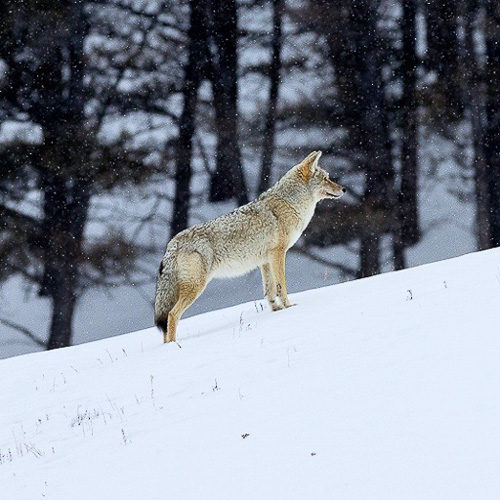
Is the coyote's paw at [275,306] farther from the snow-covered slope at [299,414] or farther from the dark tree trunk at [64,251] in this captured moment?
the dark tree trunk at [64,251]

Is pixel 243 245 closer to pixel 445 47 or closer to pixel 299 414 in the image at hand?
pixel 299 414

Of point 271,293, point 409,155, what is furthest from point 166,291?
point 409,155

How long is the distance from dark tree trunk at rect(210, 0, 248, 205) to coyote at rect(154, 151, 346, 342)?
9.45 m

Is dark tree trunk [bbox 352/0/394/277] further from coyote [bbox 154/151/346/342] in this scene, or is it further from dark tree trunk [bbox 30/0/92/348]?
coyote [bbox 154/151/346/342]

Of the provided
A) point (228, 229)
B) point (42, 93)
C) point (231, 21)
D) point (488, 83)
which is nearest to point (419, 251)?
point (488, 83)

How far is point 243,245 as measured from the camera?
33.5 feet

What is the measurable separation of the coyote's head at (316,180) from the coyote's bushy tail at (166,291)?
2.08 m

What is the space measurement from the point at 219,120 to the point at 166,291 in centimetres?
1117

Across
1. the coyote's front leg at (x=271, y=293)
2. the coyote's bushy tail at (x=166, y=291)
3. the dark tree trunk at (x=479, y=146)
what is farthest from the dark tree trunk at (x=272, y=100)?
the coyote's bushy tail at (x=166, y=291)

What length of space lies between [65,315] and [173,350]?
35.1ft

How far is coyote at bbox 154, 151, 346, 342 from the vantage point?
976cm

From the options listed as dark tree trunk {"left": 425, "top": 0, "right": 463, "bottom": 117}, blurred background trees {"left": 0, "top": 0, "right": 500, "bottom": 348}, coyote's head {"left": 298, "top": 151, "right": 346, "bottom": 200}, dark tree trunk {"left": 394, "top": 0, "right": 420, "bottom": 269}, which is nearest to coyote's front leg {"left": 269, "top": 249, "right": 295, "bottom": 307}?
coyote's head {"left": 298, "top": 151, "right": 346, "bottom": 200}

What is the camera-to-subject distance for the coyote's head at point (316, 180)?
35.8 feet

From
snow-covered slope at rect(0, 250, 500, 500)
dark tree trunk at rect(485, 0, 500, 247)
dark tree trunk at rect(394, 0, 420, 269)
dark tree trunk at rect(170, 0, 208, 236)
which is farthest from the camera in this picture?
dark tree trunk at rect(394, 0, 420, 269)
